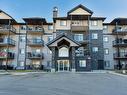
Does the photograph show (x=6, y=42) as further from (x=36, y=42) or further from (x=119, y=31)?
(x=119, y=31)

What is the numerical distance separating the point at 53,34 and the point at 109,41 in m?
12.3

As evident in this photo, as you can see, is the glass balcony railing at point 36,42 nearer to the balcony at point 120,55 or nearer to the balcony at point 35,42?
the balcony at point 35,42

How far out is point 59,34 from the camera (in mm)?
40625

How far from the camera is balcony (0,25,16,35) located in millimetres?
41331

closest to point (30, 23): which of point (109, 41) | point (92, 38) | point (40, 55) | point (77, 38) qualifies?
point (40, 55)

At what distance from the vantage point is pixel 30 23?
4397 centimetres

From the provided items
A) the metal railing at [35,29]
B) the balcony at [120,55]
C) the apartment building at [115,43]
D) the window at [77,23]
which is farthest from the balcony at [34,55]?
the balcony at [120,55]

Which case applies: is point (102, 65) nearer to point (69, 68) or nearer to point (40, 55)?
point (69, 68)

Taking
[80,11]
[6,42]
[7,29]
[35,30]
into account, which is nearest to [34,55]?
[35,30]

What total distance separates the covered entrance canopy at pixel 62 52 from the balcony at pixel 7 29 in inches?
466

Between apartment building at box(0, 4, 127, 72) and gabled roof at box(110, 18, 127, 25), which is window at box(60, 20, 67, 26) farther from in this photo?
gabled roof at box(110, 18, 127, 25)

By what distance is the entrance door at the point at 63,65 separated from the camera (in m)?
35.0

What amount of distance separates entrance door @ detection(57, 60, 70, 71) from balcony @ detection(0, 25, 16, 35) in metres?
13.6

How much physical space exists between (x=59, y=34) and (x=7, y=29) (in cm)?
1080
